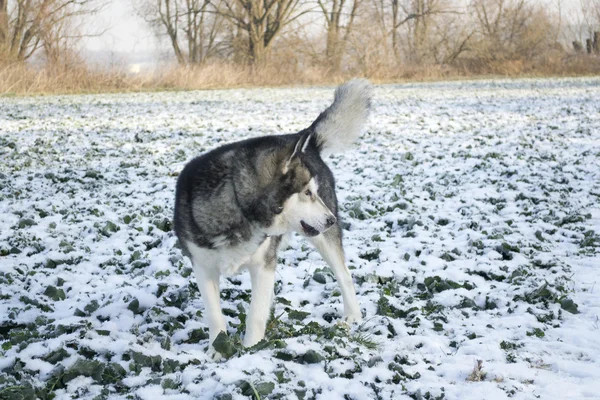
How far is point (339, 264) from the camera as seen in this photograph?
382cm

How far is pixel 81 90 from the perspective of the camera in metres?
20.2

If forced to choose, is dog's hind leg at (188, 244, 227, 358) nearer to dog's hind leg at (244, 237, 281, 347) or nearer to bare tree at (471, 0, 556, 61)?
dog's hind leg at (244, 237, 281, 347)

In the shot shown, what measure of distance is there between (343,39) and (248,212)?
32.3 metres

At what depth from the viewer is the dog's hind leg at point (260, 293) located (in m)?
3.26

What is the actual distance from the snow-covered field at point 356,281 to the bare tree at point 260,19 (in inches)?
993

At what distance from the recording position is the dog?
3.21 metres

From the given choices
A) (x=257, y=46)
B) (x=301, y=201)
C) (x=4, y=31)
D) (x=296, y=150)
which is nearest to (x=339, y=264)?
(x=301, y=201)

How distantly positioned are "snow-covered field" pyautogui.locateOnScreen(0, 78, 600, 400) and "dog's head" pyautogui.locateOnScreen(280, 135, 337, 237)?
0.67 meters

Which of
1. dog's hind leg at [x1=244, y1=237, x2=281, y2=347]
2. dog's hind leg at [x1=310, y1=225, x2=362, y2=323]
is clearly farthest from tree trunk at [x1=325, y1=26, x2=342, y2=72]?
dog's hind leg at [x1=244, y1=237, x2=281, y2=347]

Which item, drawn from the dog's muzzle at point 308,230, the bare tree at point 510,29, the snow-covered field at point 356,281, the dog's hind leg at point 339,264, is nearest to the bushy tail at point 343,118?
the dog's hind leg at point 339,264

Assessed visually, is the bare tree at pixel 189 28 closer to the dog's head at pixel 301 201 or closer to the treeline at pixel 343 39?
the treeline at pixel 343 39

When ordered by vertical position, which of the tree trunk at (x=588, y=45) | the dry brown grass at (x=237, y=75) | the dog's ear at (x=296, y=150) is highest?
the tree trunk at (x=588, y=45)

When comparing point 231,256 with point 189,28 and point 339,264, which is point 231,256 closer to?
point 339,264

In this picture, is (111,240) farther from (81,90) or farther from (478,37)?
(478,37)
